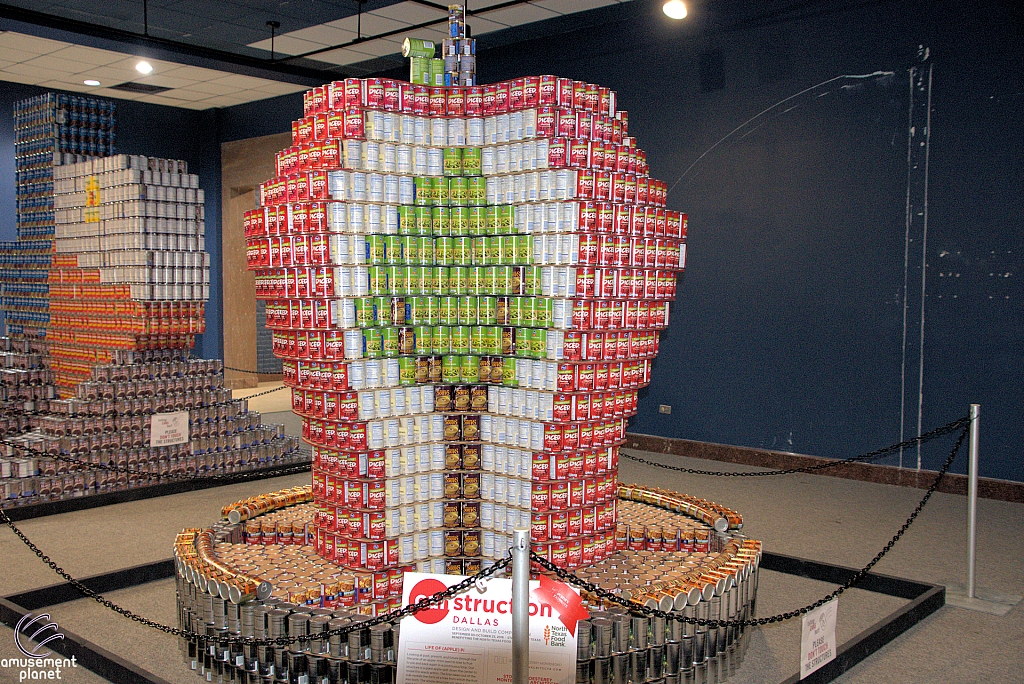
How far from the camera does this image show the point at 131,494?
27.4 ft

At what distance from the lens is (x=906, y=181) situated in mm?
8250

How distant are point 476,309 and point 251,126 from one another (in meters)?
11.0

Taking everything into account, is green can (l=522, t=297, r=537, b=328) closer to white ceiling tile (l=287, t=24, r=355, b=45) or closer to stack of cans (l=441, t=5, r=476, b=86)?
stack of cans (l=441, t=5, r=476, b=86)

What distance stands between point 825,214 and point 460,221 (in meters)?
4.72

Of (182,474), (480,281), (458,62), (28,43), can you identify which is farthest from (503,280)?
(28,43)

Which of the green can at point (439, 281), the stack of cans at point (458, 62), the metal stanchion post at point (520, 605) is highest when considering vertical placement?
the stack of cans at point (458, 62)

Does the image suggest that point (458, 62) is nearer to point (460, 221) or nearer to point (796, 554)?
point (460, 221)

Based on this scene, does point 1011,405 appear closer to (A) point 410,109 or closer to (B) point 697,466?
(B) point 697,466

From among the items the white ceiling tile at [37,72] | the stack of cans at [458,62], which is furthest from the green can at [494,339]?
the white ceiling tile at [37,72]

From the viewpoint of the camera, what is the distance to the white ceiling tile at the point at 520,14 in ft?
33.0

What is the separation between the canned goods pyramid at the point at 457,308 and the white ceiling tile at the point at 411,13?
4.68 metres

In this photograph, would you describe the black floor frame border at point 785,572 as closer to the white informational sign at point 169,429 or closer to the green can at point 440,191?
the white informational sign at point 169,429

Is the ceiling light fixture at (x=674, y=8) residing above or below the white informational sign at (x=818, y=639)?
above

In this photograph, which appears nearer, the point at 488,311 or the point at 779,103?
the point at 488,311
